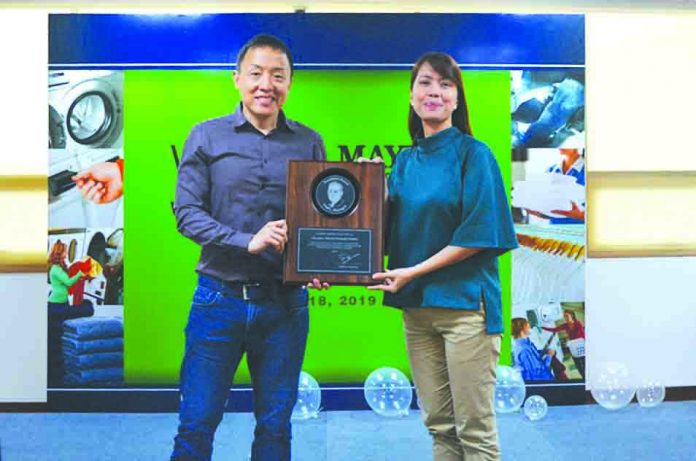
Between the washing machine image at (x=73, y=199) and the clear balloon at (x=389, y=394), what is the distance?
150 cm

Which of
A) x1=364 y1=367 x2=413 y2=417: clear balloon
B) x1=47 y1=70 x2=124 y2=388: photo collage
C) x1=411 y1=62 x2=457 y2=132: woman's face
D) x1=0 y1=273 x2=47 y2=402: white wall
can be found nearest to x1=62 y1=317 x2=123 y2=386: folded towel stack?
x1=47 y1=70 x2=124 y2=388: photo collage

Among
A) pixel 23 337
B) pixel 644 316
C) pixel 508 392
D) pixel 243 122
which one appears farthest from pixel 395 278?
pixel 23 337

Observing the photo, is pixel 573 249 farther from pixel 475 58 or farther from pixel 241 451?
pixel 241 451

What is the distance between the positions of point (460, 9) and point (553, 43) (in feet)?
1.63

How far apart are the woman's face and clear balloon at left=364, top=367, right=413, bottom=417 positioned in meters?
1.64

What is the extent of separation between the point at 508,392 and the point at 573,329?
2.08 ft

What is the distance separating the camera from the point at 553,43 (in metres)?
4.01

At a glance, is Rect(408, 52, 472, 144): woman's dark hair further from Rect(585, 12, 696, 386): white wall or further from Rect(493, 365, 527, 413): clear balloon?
Rect(585, 12, 696, 386): white wall

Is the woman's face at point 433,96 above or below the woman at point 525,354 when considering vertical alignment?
above

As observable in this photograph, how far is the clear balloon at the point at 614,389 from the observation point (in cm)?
384

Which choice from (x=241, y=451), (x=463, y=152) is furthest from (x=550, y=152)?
(x=241, y=451)

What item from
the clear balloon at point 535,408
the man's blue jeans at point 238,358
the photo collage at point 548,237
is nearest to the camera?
the man's blue jeans at point 238,358

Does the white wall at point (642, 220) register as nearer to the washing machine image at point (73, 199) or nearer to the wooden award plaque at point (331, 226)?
the wooden award plaque at point (331, 226)

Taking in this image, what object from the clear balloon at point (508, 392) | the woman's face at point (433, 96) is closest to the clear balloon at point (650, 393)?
the clear balloon at point (508, 392)
